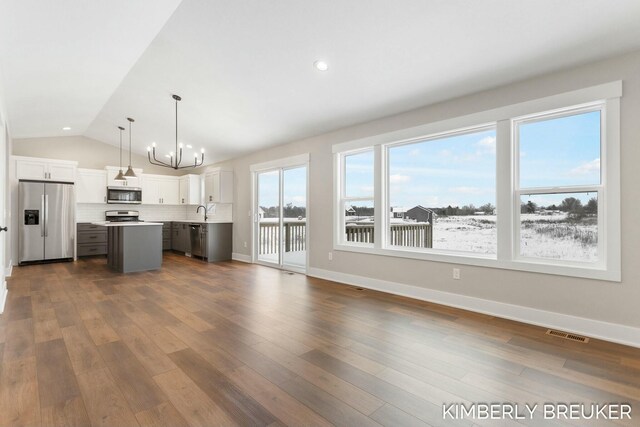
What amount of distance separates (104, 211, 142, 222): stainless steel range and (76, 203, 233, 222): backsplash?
143mm

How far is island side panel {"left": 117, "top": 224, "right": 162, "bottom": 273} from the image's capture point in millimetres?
5668

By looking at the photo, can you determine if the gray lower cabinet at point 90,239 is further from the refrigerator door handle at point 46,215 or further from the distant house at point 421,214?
the distant house at point 421,214

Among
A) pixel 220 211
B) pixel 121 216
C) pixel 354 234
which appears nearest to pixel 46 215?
pixel 121 216

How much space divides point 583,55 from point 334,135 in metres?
3.13

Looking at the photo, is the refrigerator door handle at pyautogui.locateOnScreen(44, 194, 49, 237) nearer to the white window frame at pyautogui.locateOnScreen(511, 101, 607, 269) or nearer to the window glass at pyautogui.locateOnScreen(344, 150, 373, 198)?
the window glass at pyautogui.locateOnScreen(344, 150, 373, 198)

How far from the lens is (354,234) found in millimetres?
4965

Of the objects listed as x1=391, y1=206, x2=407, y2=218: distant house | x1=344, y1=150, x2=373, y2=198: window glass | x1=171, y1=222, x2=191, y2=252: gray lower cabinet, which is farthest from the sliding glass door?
x1=171, y1=222, x2=191, y2=252: gray lower cabinet

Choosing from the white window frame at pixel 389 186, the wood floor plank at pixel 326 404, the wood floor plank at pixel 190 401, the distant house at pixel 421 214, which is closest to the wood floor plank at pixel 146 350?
the wood floor plank at pixel 190 401

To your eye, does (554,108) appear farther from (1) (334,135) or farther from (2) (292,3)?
(1) (334,135)

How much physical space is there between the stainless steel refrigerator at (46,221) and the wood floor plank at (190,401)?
21.3 ft

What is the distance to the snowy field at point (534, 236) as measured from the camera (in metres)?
2.92

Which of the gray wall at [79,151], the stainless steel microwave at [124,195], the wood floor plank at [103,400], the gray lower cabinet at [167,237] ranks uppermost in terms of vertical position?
the gray wall at [79,151]

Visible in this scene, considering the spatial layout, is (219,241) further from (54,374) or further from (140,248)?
(54,374)

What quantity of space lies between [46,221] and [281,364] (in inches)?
277
